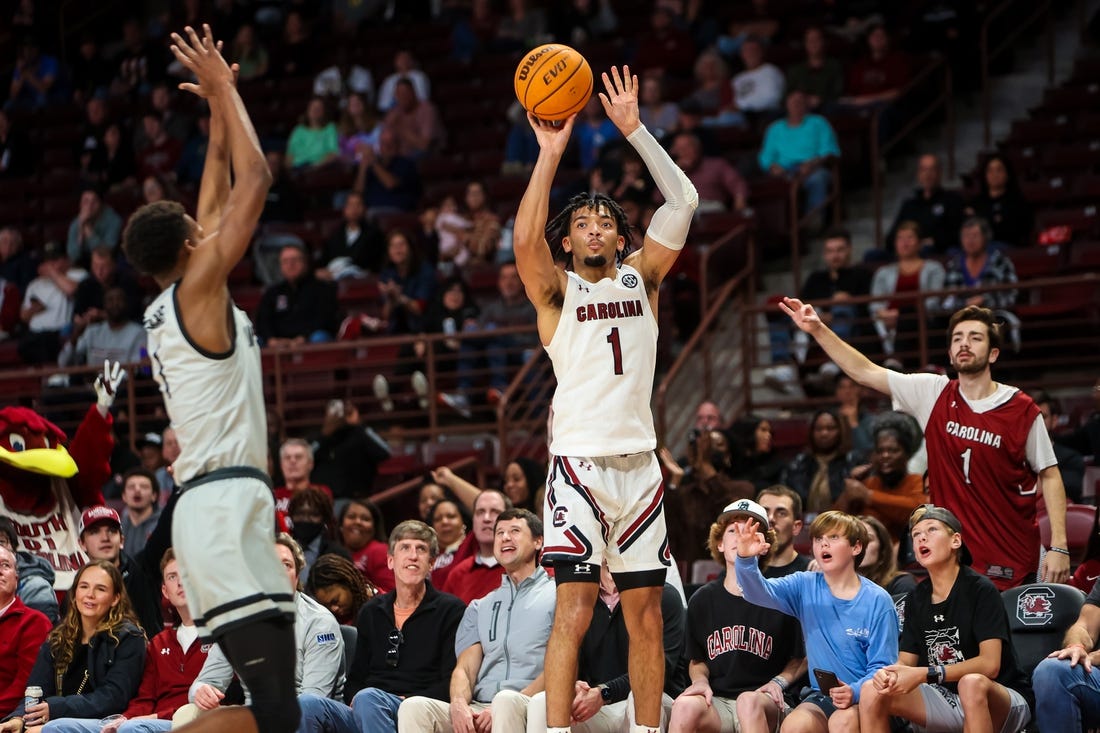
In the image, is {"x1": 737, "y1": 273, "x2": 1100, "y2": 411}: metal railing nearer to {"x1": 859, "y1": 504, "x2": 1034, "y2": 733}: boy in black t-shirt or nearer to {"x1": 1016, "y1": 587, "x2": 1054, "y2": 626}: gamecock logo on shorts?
{"x1": 1016, "y1": 587, "x2": 1054, "y2": 626}: gamecock logo on shorts

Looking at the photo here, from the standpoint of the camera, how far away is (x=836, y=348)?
7867 millimetres

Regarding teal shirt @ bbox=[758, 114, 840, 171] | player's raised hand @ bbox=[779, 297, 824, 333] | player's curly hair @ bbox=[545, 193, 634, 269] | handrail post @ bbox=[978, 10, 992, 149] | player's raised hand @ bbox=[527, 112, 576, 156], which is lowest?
player's raised hand @ bbox=[779, 297, 824, 333]

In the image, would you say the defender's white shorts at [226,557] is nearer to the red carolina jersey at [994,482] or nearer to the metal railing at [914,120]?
the red carolina jersey at [994,482]

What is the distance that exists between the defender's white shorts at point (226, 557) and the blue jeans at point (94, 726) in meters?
2.46

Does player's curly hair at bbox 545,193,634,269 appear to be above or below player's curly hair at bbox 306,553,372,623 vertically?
above

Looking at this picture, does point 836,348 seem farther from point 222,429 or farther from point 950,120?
point 950,120

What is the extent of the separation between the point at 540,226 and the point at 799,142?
324 inches

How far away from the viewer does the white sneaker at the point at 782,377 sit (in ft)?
39.5

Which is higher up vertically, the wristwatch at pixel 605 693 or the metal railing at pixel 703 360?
the metal railing at pixel 703 360

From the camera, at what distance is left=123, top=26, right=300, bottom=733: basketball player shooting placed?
5.41 m

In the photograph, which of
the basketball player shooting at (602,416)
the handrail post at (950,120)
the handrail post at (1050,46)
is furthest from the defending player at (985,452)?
the handrail post at (1050,46)

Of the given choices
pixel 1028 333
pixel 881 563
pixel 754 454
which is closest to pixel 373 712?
pixel 881 563

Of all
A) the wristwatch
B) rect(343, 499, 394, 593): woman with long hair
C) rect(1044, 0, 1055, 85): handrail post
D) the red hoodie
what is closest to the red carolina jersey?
the wristwatch

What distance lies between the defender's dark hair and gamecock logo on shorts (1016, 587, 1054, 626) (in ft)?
13.9
